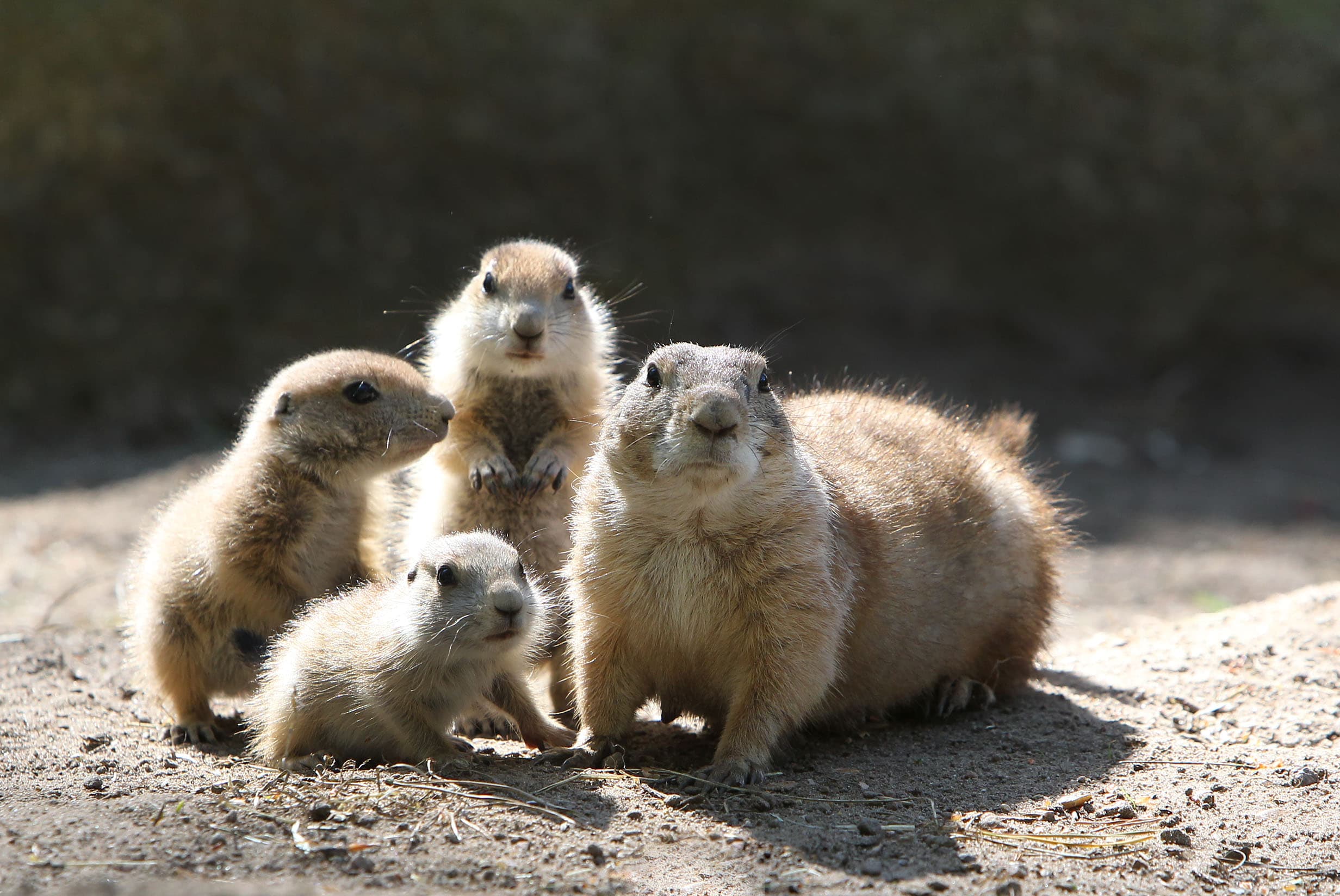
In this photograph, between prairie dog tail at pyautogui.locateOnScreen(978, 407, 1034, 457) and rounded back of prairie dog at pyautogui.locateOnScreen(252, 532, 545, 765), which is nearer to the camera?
rounded back of prairie dog at pyautogui.locateOnScreen(252, 532, 545, 765)

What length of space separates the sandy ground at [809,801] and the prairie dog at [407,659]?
0.83ft

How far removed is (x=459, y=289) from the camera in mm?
7734

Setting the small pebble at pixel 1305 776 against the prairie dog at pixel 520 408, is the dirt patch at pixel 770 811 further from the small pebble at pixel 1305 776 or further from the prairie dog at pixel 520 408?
the prairie dog at pixel 520 408

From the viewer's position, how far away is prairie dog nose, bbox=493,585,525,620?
4.98 m

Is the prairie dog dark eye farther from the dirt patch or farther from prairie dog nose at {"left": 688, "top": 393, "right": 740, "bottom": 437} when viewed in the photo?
prairie dog nose at {"left": 688, "top": 393, "right": 740, "bottom": 437}

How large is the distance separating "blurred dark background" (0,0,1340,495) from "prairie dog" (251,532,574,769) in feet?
24.7

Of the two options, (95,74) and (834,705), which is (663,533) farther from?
(95,74)

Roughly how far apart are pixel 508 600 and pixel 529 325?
1948 mm

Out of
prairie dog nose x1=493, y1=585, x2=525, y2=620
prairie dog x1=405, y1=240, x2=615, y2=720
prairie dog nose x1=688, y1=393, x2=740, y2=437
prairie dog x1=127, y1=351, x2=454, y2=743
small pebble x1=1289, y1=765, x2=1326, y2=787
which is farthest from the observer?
prairie dog x1=405, y1=240, x2=615, y2=720

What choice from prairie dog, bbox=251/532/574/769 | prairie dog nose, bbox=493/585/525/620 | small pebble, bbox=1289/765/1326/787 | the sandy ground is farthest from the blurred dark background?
prairie dog nose, bbox=493/585/525/620

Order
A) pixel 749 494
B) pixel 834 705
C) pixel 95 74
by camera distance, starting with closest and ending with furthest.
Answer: pixel 749 494, pixel 834 705, pixel 95 74

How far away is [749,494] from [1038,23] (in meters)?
11.4

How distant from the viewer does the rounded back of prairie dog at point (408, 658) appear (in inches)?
200

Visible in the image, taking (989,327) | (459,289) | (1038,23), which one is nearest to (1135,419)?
(989,327)
